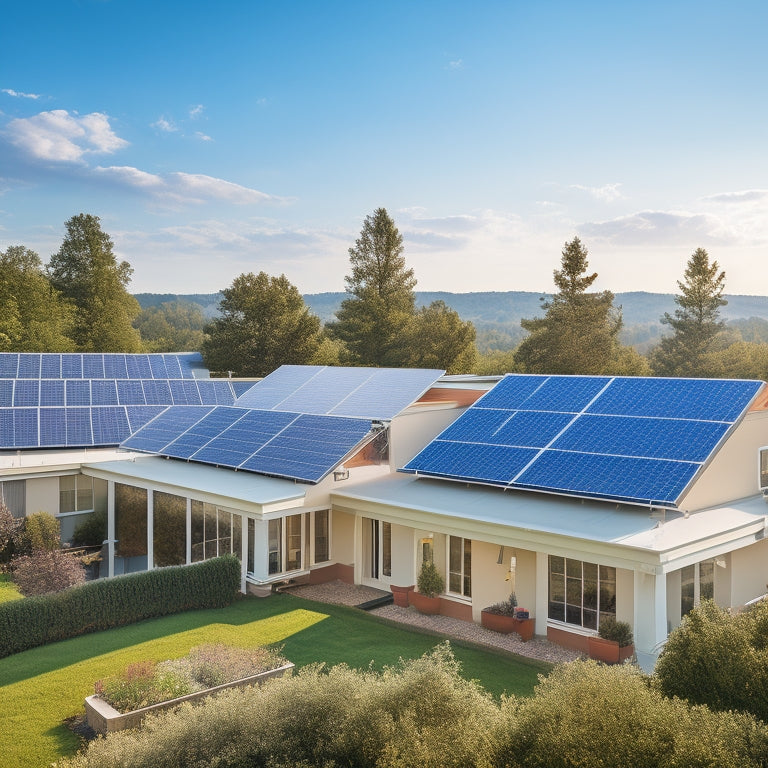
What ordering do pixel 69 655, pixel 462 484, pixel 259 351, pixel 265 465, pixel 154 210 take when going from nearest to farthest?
1. pixel 69 655
2. pixel 462 484
3. pixel 265 465
4. pixel 259 351
5. pixel 154 210

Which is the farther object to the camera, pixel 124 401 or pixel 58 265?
pixel 58 265

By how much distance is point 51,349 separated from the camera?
5484cm

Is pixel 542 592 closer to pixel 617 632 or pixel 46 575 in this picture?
pixel 617 632

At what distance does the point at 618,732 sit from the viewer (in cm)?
621

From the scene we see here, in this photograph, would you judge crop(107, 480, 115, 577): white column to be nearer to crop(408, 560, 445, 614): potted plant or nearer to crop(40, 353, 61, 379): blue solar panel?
crop(408, 560, 445, 614): potted plant

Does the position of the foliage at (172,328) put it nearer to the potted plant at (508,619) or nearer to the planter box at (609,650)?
the potted plant at (508,619)

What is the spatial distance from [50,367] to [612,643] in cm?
2737

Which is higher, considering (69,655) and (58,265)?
(58,265)

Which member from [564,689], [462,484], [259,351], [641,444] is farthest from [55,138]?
[564,689]

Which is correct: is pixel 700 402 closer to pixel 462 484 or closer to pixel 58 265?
pixel 462 484

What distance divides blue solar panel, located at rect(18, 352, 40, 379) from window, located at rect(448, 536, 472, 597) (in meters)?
22.6

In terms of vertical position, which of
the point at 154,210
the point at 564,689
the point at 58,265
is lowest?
the point at 564,689

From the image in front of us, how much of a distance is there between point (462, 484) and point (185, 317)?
12562 cm

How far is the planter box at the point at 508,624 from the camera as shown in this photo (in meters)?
14.7
